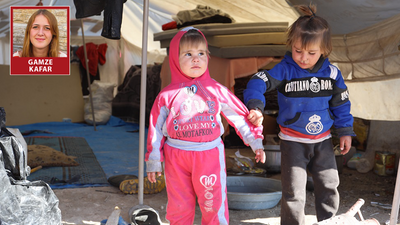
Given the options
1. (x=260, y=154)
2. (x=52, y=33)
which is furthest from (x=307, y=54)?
(x=52, y=33)

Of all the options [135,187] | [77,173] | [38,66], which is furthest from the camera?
[77,173]

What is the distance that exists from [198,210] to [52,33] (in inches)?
64.0

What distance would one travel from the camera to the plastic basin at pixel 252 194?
2.95 m

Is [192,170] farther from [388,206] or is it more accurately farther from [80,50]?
[80,50]

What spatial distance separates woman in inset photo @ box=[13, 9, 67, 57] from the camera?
2.81m

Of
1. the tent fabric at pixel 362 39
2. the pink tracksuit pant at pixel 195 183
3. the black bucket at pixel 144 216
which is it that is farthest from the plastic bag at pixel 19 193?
the tent fabric at pixel 362 39

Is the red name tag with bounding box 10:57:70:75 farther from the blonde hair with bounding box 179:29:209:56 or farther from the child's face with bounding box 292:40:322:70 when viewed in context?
the child's face with bounding box 292:40:322:70

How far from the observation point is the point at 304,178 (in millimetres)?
2322

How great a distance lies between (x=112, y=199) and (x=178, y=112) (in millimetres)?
1515

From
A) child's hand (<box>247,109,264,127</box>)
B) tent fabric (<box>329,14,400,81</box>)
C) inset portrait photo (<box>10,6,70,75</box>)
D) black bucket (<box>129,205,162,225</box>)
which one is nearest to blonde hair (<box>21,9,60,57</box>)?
inset portrait photo (<box>10,6,70,75</box>)

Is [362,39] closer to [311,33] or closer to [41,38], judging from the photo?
[311,33]

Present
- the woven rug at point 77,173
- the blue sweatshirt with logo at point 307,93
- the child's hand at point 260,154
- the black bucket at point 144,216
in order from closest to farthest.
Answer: the child's hand at point 260,154
the blue sweatshirt with logo at point 307,93
the black bucket at point 144,216
the woven rug at point 77,173

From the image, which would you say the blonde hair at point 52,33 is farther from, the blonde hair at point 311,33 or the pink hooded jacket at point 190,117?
the blonde hair at point 311,33

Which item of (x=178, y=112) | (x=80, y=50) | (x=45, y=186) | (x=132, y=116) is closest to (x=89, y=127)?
(x=132, y=116)
